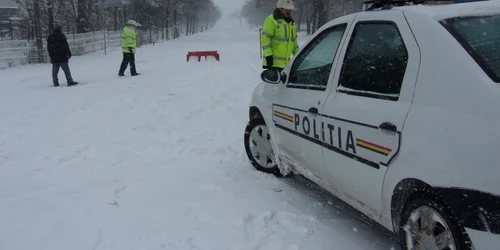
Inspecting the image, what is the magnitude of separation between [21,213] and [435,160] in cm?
363

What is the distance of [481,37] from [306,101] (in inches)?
61.0

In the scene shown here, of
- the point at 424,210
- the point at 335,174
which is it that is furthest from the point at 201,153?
the point at 424,210

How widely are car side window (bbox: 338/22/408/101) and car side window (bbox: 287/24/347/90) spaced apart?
0.81ft

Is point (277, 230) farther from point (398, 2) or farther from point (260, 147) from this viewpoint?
point (398, 2)

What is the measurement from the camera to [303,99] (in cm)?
381

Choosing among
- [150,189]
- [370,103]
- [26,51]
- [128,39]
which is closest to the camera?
[370,103]

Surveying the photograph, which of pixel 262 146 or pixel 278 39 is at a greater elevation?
pixel 278 39

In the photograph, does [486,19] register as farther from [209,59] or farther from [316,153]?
[209,59]

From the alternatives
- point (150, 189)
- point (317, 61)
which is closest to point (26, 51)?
point (150, 189)

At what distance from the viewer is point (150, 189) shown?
14.9 feet

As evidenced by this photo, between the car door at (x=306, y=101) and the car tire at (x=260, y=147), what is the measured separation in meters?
0.45

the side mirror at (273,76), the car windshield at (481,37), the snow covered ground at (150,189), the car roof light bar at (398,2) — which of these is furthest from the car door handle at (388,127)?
the side mirror at (273,76)

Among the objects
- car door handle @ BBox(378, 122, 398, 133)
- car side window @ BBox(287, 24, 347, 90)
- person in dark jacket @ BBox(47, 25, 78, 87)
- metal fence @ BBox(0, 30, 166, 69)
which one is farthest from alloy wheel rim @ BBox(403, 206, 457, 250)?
metal fence @ BBox(0, 30, 166, 69)

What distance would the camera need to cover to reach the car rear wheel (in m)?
4.87
